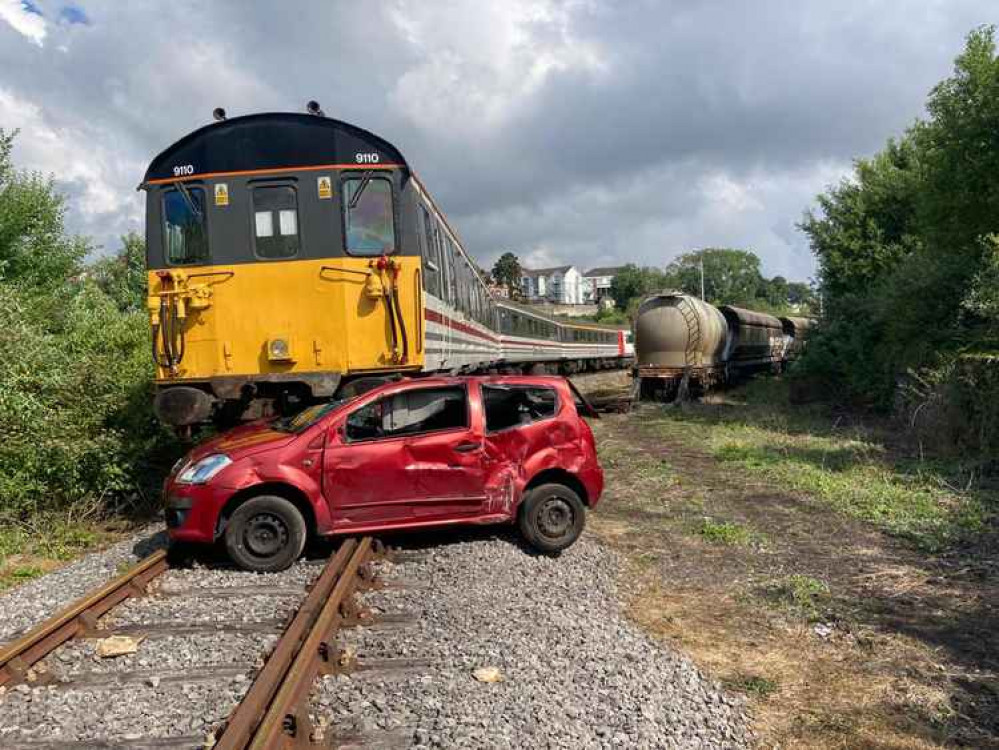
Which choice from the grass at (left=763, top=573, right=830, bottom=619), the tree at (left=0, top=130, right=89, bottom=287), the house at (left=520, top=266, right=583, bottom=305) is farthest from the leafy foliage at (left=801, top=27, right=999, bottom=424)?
the house at (left=520, top=266, right=583, bottom=305)

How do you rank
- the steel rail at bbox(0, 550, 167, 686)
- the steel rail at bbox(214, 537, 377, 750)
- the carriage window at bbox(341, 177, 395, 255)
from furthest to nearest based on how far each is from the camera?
the carriage window at bbox(341, 177, 395, 255)
the steel rail at bbox(0, 550, 167, 686)
the steel rail at bbox(214, 537, 377, 750)

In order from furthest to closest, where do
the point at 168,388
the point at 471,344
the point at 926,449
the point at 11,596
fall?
the point at 471,344 → the point at 926,449 → the point at 168,388 → the point at 11,596

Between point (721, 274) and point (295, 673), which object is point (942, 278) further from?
point (721, 274)

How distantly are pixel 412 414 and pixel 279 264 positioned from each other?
106 inches

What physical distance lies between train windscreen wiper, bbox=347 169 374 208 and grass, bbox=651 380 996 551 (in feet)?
21.0

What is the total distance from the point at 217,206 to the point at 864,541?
7509 mm

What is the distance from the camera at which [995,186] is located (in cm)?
1638

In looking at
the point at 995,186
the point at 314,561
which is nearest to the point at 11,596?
the point at 314,561

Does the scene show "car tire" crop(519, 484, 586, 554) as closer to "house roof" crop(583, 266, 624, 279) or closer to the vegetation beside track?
the vegetation beside track

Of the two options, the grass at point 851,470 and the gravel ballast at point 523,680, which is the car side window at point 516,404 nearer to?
the gravel ballast at point 523,680

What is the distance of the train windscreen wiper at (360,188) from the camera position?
8.44m

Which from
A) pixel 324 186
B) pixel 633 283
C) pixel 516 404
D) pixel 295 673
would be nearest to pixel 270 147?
pixel 324 186

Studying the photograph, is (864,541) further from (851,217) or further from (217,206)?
(851,217)

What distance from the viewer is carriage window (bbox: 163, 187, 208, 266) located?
28.4 feet
